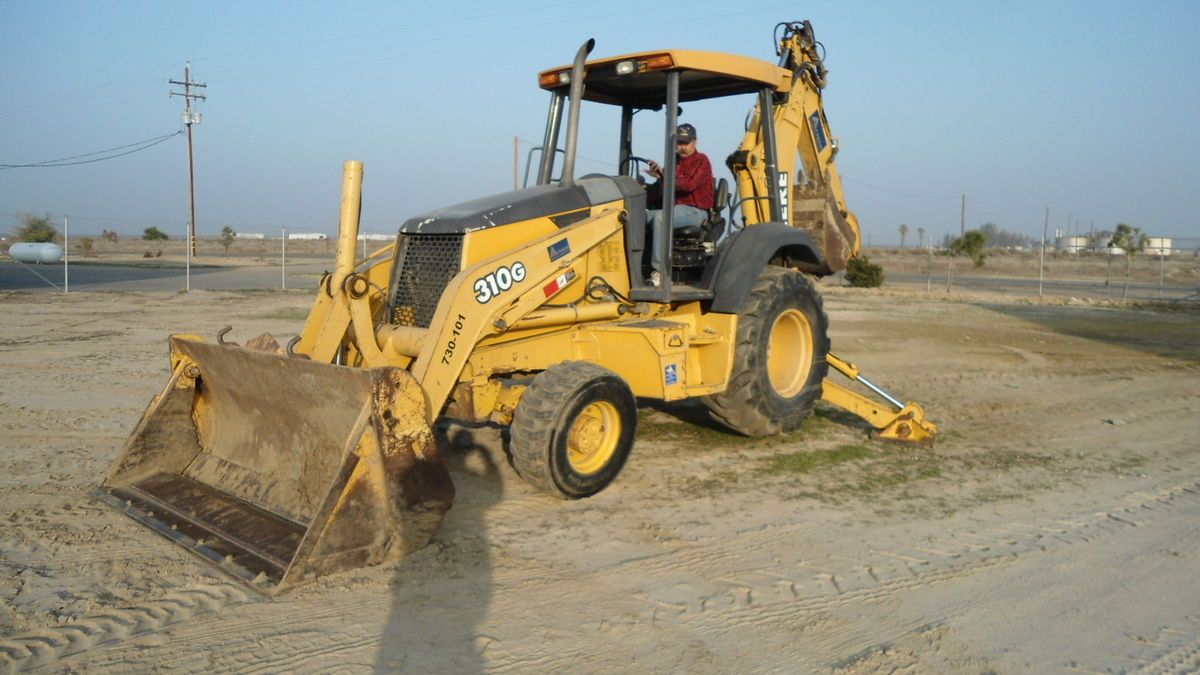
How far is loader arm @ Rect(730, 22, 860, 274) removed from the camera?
24.0 ft

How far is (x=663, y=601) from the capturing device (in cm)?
412

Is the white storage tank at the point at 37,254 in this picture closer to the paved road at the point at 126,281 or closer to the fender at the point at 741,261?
the paved road at the point at 126,281

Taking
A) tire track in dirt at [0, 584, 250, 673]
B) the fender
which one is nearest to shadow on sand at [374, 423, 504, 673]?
tire track in dirt at [0, 584, 250, 673]

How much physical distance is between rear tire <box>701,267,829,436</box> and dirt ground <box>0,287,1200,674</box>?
322mm

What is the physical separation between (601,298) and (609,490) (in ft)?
4.28

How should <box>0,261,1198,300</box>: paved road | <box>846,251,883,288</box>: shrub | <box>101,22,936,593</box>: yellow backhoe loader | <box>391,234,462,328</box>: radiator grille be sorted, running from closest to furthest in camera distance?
<box>101,22,936,593</box>: yellow backhoe loader, <box>391,234,462,328</box>: radiator grille, <box>0,261,1198,300</box>: paved road, <box>846,251,883,288</box>: shrub

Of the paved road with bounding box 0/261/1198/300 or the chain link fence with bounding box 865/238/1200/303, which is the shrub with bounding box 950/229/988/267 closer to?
the chain link fence with bounding box 865/238/1200/303

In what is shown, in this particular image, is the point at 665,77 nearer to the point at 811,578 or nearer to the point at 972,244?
the point at 811,578

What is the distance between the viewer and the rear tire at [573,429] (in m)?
5.11

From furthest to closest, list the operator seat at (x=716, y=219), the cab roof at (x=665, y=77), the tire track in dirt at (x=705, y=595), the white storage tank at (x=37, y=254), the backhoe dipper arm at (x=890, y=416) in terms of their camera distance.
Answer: the white storage tank at (x=37, y=254) → the backhoe dipper arm at (x=890, y=416) → the operator seat at (x=716, y=219) → the cab roof at (x=665, y=77) → the tire track in dirt at (x=705, y=595)

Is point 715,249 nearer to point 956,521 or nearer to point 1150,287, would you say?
point 956,521

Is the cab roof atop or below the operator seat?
atop

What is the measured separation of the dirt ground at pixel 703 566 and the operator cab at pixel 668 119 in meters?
1.39

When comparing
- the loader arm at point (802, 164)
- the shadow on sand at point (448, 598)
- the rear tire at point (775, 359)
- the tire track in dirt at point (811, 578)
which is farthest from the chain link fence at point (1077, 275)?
the shadow on sand at point (448, 598)
